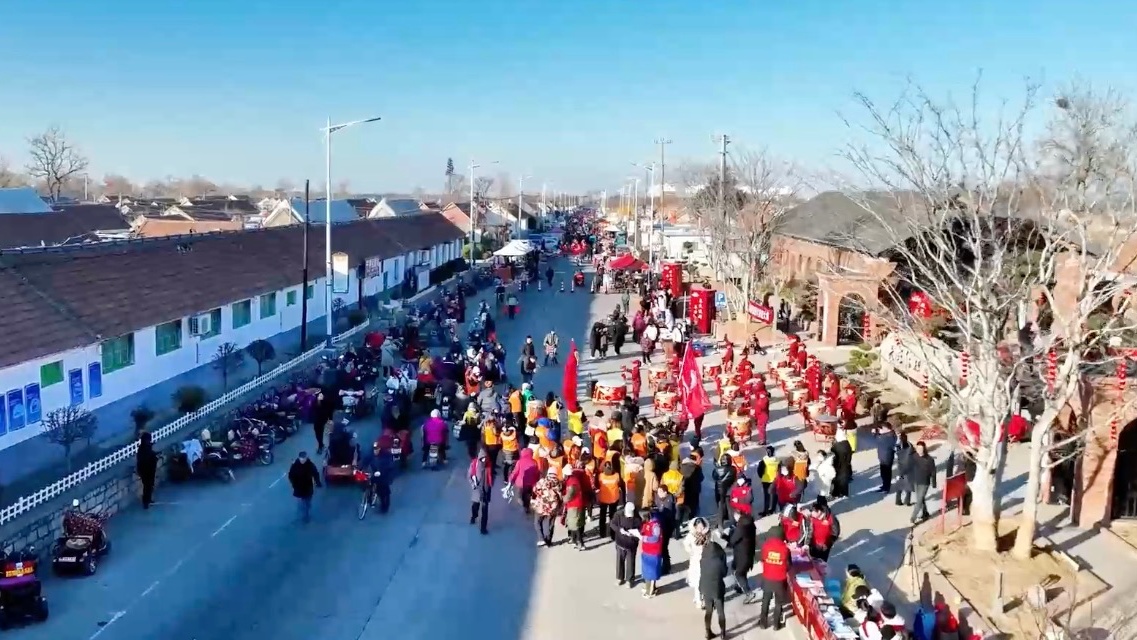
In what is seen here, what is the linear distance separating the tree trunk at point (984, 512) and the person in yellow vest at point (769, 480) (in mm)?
2812

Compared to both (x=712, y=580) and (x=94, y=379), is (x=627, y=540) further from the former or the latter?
(x=94, y=379)

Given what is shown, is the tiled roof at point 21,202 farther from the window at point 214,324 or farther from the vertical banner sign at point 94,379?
the vertical banner sign at point 94,379

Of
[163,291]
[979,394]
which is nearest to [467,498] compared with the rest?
[979,394]

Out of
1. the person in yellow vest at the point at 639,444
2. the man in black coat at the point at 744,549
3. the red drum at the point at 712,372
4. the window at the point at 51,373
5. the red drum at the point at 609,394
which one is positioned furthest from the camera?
the red drum at the point at 712,372

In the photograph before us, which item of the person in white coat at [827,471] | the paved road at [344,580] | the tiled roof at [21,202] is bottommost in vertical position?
the paved road at [344,580]

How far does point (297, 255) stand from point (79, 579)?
2165 cm

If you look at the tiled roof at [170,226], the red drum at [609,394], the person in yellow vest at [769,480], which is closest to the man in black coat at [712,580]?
the person in yellow vest at [769,480]

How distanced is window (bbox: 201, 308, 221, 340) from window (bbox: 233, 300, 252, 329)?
3.26 ft

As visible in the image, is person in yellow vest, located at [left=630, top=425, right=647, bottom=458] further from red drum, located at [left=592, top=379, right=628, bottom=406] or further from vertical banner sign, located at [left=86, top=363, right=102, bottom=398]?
vertical banner sign, located at [left=86, top=363, right=102, bottom=398]

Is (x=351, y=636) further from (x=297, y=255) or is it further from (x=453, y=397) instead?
(x=297, y=255)

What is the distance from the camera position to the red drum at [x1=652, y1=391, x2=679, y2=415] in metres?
21.4

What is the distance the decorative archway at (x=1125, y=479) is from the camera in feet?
47.3

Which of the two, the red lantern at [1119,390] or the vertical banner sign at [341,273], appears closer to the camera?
the red lantern at [1119,390]

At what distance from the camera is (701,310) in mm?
34844
